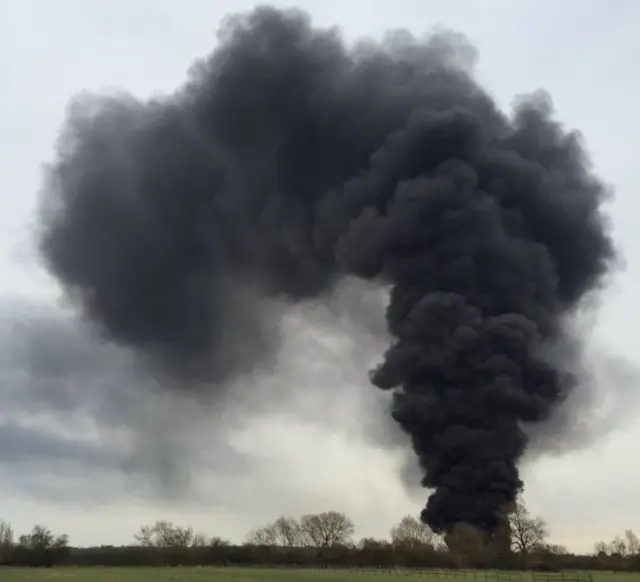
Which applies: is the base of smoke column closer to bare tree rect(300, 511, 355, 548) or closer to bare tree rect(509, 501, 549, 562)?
bare tree rect(509, 501, 549, 562)

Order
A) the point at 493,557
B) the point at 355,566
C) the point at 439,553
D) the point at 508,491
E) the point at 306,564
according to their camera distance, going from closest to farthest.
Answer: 1. the point at 508,491
2. the point at 493,557
3. the point at 439,553
4. the point at 355,566
5. the point at 306,564

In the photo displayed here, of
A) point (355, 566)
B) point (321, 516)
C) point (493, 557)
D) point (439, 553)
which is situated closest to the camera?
point (493, 557)

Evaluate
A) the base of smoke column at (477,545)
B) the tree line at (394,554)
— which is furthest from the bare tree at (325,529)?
the base of smoke column at (477,545)

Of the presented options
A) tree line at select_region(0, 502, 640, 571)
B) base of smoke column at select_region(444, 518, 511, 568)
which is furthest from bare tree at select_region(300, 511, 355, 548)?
base of smoke column at select_region(444, 518, 511, 568)

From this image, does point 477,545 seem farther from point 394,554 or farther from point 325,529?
point 325,529

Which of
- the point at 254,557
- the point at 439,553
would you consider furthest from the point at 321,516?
the point at 439,553

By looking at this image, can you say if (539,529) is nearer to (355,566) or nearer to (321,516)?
(355,566)

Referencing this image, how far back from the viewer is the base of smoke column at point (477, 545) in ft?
116

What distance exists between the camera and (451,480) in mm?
35094

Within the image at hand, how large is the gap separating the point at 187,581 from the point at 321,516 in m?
73.6

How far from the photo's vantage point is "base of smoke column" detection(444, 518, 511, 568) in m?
35.4

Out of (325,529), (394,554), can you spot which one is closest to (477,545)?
(394,554)

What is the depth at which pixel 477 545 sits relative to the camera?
36844mm

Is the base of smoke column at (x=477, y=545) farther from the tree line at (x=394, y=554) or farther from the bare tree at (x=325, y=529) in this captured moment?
the bare tree at (x=325, y=529)
